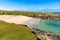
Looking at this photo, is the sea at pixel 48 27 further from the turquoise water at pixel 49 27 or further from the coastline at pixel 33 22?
the coastline at pixel 33 22

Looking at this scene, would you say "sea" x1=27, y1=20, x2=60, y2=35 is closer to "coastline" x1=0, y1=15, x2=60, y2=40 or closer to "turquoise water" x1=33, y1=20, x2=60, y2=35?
"turquoise water" x1=33, y1=20, x2=60, y2=35

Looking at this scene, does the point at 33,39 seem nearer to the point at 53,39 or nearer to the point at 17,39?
the point at 17,39

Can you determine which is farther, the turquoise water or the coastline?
the turquoise water

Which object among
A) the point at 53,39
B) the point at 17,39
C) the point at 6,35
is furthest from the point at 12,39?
the point at 53,39

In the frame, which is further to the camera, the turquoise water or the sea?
the turquoise water

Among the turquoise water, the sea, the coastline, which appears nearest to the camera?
the coastline

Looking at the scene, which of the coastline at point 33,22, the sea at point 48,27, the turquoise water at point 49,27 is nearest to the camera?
the coastline at point 33,22

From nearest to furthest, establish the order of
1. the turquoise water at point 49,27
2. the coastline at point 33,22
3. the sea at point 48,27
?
the coastline at point 33,22 → the sea at point 48,27 → the turquoise water at point 49,27

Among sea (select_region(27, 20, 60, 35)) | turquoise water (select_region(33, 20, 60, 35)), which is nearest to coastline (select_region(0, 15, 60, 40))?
sea (select_region(27, 20, 60, 35))

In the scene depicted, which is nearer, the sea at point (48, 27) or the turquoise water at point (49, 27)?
the sea at point (48, 27)

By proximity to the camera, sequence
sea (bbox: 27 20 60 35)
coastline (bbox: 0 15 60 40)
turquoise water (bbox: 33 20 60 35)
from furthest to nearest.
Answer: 1. turquoise water (bbox: 33 20 60 35)
2. sea (bbox: 27 20 60 35)
3. coastline (bbox: 0 15 60 40)

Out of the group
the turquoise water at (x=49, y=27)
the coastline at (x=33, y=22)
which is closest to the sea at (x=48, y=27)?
the turquoise water at (x=49, y=27)
